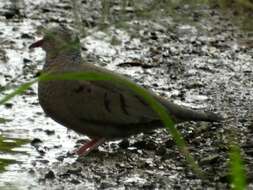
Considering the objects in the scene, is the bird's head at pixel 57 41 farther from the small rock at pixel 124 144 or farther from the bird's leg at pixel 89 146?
the small rock at pixel 124 144

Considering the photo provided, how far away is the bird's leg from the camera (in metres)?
5.85

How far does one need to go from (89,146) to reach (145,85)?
198 centimetres

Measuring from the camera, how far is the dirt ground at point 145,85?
525 centimetres

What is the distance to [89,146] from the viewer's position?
590 centimetres

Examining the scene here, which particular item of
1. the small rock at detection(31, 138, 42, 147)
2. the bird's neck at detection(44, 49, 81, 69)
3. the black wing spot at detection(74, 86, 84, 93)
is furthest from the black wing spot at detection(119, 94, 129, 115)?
the small rock at detection(31, 138, 42, 147)

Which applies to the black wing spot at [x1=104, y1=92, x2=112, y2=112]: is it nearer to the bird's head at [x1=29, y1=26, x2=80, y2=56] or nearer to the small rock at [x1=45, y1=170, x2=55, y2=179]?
the bird's head at [x1=29, y1=26, x2=80, y2=56]

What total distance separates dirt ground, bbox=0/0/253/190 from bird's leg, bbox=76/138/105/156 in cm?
6

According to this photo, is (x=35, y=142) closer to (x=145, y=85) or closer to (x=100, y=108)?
(x=100, y=108)

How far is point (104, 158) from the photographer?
5801 mm

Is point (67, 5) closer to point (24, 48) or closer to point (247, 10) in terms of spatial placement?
point (24, 48)

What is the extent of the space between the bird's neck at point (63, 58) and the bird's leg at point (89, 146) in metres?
0.51

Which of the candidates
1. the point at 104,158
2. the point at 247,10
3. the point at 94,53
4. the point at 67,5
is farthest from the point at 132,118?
the point at 67,5

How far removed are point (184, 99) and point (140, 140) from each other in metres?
1.27

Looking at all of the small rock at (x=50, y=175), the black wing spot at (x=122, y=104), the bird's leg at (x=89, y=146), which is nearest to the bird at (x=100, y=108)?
the black wing spot at (x=122, y=104)
